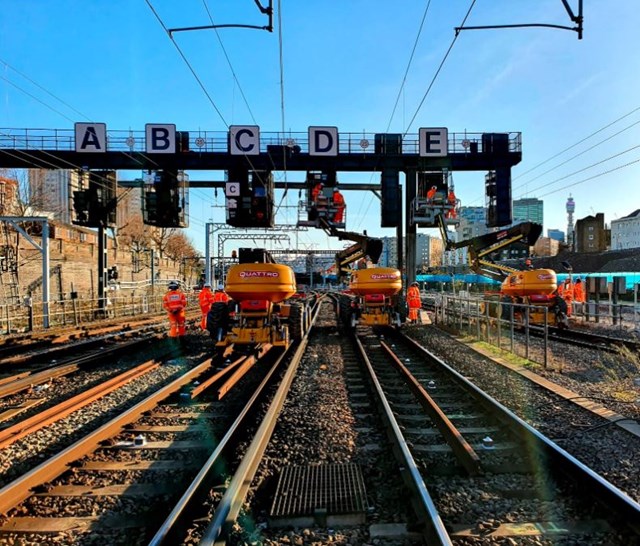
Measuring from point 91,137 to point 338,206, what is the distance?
529 inches

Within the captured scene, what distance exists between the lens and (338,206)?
→ 23.8 meters

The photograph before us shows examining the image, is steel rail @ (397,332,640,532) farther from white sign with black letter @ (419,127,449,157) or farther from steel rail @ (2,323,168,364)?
white sign with black letter @ (419,127,449,157)

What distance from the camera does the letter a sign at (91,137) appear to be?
22.8m

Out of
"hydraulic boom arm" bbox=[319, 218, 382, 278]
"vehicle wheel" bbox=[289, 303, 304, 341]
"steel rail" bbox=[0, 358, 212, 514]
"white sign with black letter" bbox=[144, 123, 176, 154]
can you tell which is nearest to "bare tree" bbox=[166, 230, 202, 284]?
"white sign with black letter" bbox=[144, 123, 176, 154]

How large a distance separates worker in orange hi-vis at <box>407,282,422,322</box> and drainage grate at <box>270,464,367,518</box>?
15.3 metres

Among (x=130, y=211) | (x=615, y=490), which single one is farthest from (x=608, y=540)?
(x=130, y=211)

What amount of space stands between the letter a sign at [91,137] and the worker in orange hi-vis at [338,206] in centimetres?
1234

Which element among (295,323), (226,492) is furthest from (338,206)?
(226,492)

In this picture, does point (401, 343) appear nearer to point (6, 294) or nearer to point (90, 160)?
point (90, 160)

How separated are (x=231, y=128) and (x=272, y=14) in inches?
660

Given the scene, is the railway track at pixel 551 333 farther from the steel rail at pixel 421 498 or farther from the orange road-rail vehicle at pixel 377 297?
the steel rail at pixel 421 498

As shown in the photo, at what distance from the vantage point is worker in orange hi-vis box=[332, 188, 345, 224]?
23.7 metres

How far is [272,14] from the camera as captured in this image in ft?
23.2

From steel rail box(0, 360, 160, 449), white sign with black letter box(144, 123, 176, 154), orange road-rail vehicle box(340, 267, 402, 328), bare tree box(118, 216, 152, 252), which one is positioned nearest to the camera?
steel rail box(0, 360, 160, 449)
